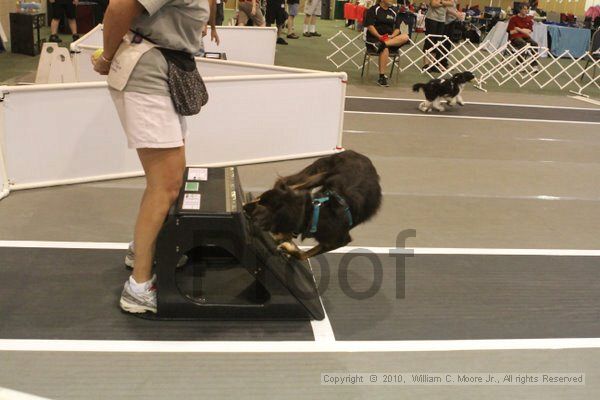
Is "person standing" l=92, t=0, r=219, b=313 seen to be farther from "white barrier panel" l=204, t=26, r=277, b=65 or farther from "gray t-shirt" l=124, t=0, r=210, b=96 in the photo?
"white barrier panel" l=204, t=26, r=277, b=65

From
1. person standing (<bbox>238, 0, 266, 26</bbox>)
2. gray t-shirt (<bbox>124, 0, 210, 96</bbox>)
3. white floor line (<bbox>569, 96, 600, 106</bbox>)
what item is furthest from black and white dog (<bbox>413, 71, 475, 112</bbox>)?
gray t-shirt (<bbox>124, 0, 210, 96</bbox>)

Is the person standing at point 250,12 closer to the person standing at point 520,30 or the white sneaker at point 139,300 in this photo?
the person standing at point 520,30

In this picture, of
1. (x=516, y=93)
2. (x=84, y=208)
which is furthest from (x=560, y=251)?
(x=516, y=93)

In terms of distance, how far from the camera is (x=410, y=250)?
344 centimetres

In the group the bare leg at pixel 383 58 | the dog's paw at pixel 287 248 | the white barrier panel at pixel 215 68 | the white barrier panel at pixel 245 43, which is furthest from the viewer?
the bare leg at pixel 383 58

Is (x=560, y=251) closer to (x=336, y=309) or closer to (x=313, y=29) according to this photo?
(x=336, y=309)

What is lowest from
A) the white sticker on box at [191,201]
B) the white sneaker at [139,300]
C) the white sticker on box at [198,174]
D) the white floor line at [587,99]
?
the white sneaker at [139,300]

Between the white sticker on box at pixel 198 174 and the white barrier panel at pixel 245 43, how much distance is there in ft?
19.8

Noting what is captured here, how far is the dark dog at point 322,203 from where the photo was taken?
7.65 ft

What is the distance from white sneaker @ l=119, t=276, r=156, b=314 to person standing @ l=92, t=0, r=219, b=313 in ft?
0.74

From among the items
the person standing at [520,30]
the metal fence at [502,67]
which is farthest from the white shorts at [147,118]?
the person standing at [520,30]

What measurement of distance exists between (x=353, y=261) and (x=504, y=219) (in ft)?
4.46

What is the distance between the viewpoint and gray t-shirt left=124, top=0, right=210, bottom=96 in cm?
214

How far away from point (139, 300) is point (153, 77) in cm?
96
